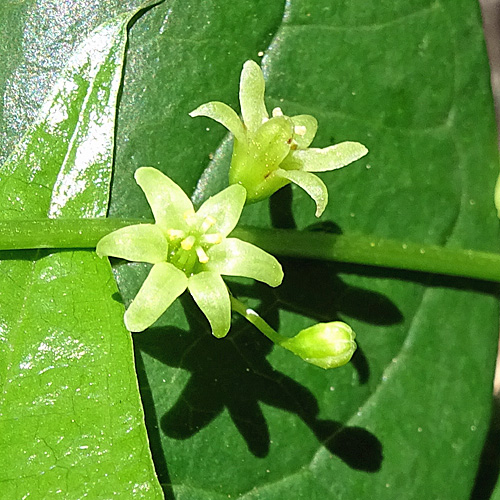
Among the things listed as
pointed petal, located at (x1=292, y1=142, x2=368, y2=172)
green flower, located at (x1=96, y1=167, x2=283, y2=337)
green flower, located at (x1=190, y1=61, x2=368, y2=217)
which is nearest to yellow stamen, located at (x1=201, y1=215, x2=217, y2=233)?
green flower, located at (x1=96, y1=167, x2=283, y2=337)

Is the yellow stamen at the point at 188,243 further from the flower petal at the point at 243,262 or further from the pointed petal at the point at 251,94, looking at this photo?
the pointed petal at the point at 251,94

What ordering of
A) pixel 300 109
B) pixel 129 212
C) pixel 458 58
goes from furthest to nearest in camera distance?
pixel 458 58 < pixel 300 109 < pixel 129 212

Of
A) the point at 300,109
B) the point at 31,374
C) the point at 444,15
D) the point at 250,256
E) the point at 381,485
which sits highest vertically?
the point at 444,15

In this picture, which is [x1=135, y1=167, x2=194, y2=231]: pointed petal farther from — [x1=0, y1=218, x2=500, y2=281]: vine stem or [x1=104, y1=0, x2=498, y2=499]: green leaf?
[x1=104, y1=0, x2=498, y2=499]: green leaf

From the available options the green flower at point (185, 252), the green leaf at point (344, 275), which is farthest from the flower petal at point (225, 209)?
the green leaf at point (344, 275)

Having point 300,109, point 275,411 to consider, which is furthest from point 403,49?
point 275,411

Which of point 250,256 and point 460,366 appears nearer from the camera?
point 250,256

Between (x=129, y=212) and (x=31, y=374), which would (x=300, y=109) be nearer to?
(x=129, y=212)
